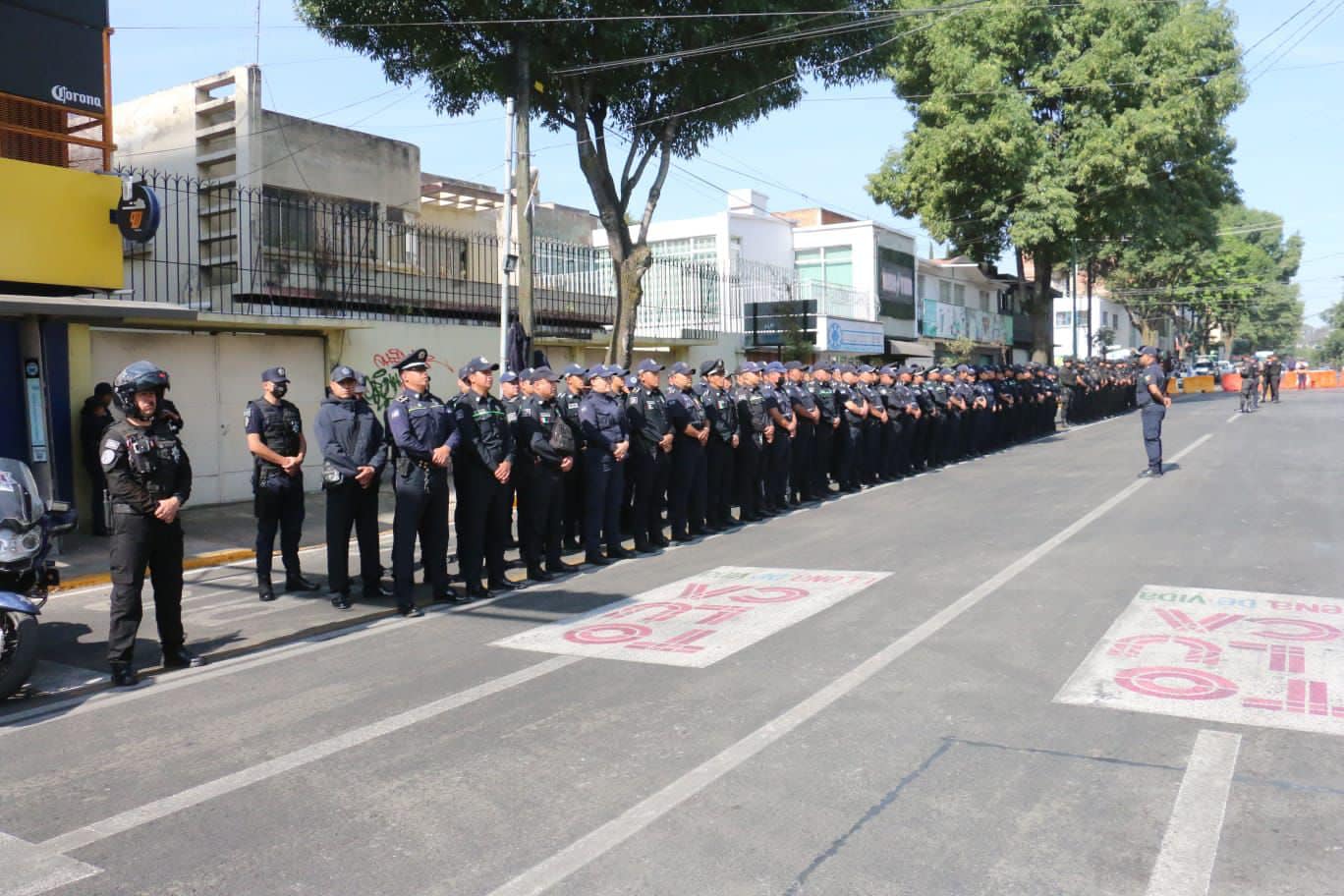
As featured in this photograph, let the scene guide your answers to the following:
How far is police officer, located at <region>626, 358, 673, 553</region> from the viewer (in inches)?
445

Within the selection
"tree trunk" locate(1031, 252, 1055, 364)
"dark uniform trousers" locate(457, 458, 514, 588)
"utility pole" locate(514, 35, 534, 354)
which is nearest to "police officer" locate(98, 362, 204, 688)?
"dark uniform trousers" locate(457, 458, 514, 588)

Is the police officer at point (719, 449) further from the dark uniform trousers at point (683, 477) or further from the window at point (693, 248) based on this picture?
the window at point (693, 248)

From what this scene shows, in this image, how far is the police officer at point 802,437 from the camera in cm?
1446

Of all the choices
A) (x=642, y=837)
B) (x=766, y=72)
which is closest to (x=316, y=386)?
(x=766, y=72)

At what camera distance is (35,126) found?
12719 mm

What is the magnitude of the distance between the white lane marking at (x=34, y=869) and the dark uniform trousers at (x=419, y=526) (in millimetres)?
4264

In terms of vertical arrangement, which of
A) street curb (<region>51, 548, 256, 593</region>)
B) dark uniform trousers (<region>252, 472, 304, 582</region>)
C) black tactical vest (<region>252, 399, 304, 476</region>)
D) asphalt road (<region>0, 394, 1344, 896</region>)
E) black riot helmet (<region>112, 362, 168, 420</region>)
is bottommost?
street curb (<region>51, 548, 256, 593</region>)

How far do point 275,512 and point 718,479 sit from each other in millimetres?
5043

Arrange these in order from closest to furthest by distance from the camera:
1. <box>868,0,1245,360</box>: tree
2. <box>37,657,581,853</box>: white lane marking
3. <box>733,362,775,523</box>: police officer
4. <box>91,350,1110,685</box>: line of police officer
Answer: <box>37,657,581,853</box>: white lane marking
<box>91,350,1110,685</box>: line of police officer
<box>733,362,775,523</box>: police officer
<box>868,0,1245,360</box>: tree

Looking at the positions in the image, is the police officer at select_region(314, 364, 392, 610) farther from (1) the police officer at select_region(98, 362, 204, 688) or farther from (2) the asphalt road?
(1) the police officer at select_region(98, 362, 204, 688)

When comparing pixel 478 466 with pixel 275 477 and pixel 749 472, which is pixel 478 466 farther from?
pixel 749 472


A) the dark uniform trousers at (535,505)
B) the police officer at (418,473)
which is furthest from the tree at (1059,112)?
the police officer at (418,473)

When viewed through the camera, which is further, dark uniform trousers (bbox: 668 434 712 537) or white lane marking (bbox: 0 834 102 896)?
dark uniform trousers (bbox: 668 434 712 537)

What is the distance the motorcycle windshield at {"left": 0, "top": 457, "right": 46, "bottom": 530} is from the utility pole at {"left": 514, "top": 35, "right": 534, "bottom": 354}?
28.3 feet
